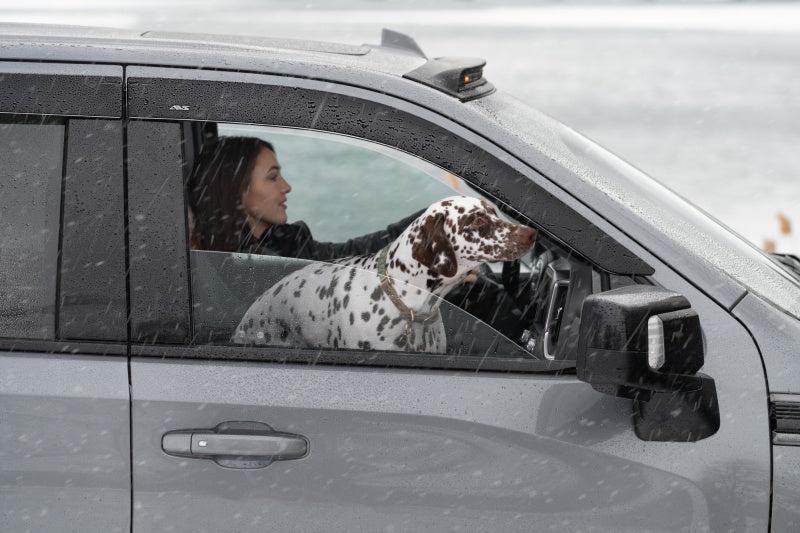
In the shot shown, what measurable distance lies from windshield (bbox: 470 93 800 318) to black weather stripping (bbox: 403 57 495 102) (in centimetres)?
3

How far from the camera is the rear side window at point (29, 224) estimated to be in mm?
2211

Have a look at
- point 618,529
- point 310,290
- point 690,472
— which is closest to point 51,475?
point 310,290

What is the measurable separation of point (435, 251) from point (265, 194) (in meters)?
0.51

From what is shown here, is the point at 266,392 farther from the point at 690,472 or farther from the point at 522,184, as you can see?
the point at 690,472

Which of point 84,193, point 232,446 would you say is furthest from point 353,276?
point 84,193

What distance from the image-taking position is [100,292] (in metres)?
2.17

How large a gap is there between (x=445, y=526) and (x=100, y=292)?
3.01 feet

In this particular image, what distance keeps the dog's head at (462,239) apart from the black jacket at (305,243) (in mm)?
282

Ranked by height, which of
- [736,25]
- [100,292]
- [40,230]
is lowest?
[100,292]

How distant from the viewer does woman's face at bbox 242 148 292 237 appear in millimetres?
2639

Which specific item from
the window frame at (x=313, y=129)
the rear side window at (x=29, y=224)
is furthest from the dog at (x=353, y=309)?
the rear side window at (x=29, y=224)

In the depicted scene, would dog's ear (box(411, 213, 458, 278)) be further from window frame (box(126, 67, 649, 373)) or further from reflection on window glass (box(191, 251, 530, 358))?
window frame (box(126, 67, 649, 373))

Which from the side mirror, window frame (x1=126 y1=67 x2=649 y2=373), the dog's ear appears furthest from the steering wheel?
the side mirror

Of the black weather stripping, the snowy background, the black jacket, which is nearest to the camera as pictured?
the black weather stripping
